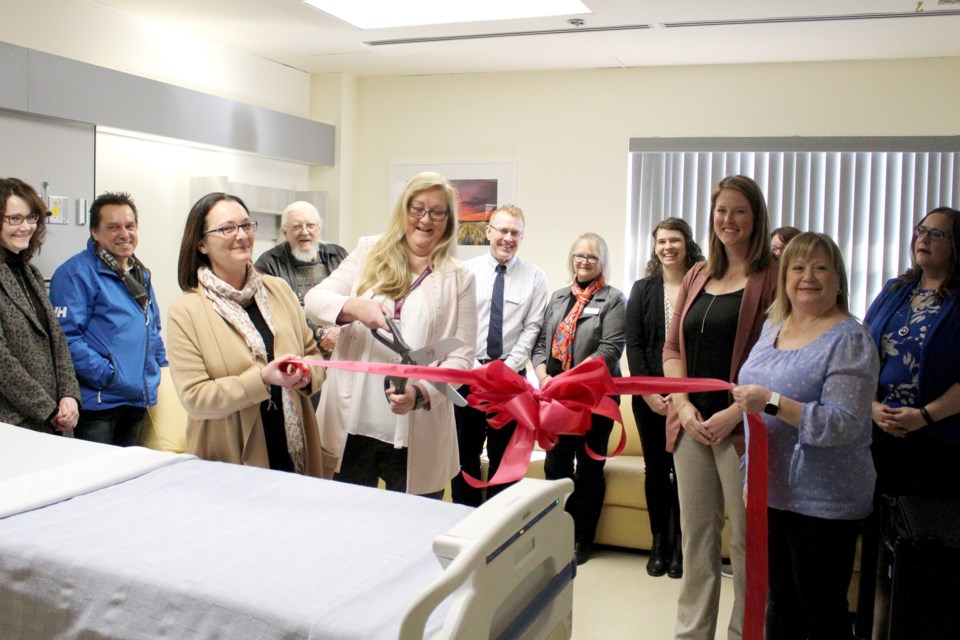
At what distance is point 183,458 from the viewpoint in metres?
2.12

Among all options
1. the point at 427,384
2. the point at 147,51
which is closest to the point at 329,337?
the point at 427,384

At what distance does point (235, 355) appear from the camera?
2.28 m

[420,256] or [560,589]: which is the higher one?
[420,256]

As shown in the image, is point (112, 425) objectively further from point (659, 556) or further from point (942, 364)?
point (942, 364)

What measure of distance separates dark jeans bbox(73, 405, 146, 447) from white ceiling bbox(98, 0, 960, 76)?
2.24m

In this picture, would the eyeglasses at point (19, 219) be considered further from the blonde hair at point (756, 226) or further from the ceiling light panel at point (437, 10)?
the blonde hair at point (756, 226)

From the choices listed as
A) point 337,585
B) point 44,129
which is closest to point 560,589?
point 337,585

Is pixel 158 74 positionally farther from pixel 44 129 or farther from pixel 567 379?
pixel 567 379

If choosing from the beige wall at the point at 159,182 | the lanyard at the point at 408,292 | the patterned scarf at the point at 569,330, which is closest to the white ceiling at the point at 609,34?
the beige wall at the point at 159,182

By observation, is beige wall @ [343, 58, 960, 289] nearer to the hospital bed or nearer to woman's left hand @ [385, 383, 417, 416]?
woman's left hand @ [385, 383, 417, 416]

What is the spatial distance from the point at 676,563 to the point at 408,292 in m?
2.25

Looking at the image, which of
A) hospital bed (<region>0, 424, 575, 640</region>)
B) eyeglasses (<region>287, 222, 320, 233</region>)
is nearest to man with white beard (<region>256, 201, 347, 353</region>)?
eyeglasses (<region>287, 222, 320, 233</region>)

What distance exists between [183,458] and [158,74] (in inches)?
138

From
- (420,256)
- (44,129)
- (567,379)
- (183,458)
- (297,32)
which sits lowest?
(183,458)
